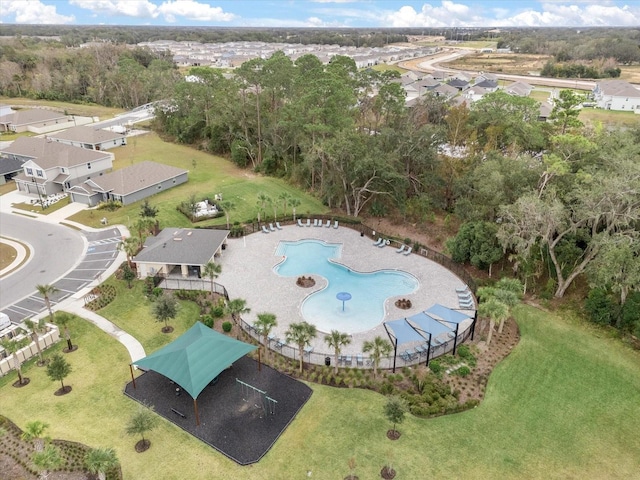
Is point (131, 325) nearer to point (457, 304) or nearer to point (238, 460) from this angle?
point (238, 460)

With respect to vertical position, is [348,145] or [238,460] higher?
[348,145]

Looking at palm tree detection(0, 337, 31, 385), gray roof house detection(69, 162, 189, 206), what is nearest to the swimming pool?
palm tree detection(0, 337, 31, 385)

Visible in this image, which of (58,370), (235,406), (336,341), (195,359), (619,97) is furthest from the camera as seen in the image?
(619,97)

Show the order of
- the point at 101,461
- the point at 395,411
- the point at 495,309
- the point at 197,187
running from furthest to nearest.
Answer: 1. the point at 197,187
2. the point at 495,309
3. the point at 395,411
4. the point at 101,461

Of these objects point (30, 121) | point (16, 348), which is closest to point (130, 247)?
point (16, 348)

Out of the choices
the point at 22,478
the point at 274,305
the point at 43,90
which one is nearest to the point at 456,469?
the point at 274,305

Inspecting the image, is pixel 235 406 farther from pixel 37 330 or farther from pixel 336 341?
pixel 37 330

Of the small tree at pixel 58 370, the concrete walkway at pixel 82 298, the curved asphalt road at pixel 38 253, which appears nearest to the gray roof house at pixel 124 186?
the concrete walkway at pixel 82 298
